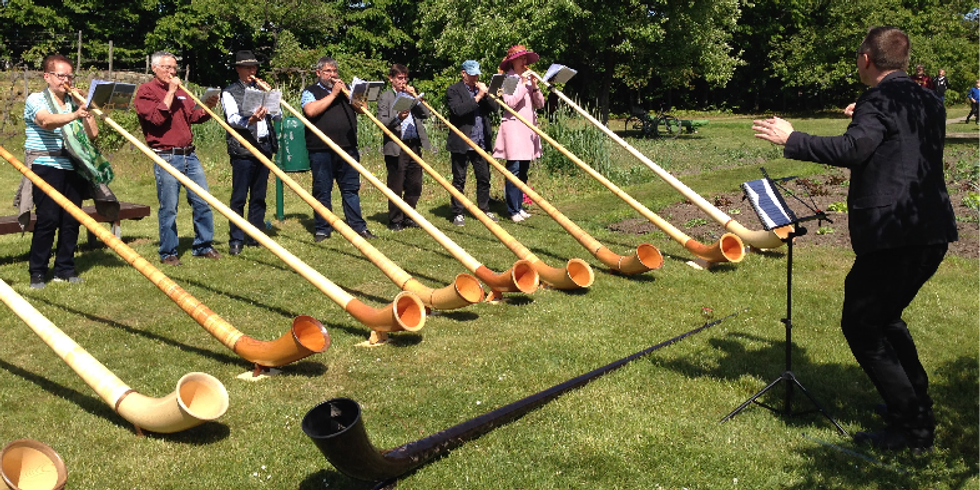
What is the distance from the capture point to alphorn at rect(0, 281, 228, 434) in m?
4.17

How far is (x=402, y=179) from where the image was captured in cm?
1061

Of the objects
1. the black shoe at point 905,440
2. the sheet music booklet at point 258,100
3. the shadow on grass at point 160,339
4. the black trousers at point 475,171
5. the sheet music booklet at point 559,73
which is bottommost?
the shadow on grass at point 160,339

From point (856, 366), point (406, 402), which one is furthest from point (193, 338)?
point (856, 366)

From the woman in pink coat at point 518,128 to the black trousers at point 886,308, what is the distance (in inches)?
266

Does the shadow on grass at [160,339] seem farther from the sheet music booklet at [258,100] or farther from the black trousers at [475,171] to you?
the black trousers at [475,171]

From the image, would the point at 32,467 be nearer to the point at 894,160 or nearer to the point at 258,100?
the point at 894,160

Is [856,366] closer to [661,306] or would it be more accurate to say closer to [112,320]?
[661,306]

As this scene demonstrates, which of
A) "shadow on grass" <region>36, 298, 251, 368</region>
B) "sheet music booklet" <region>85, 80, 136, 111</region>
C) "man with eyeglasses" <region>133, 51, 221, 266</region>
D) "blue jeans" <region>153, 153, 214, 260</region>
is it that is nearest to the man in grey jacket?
"man with eyeglasses" <region>133, 51, 221, 266</region>

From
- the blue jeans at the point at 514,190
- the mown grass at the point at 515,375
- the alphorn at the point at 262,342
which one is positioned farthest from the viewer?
the blue jeans at the point at 514,190

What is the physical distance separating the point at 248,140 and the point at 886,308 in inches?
272

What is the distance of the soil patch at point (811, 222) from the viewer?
921 centimetres

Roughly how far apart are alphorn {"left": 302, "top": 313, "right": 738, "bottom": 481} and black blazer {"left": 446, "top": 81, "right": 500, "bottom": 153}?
6.12m

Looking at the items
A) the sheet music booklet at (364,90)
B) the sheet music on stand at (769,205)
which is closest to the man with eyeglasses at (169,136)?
the sheet music booklet at (364,90)

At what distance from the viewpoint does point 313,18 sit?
108 ft
